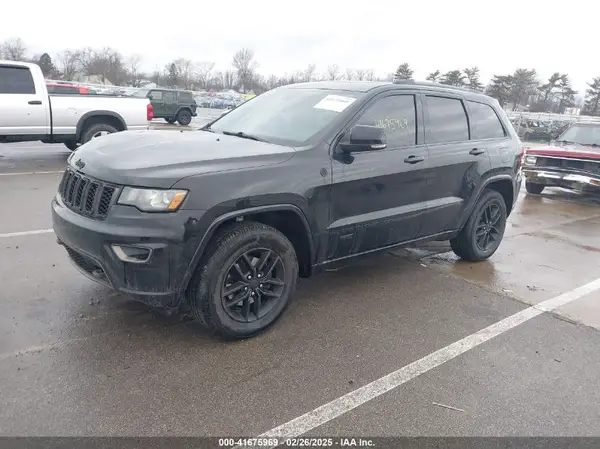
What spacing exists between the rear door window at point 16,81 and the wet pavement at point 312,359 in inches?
224

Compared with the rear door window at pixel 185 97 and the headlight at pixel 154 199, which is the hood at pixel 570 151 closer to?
the headlight at pixel 154 199

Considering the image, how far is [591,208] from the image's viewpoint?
32.2ft

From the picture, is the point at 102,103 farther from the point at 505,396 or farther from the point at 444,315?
the point at 505,396

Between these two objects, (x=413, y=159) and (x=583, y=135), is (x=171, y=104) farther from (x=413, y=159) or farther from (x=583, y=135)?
(x=413, y=159)

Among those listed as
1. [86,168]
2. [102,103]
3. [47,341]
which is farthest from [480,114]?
[102,103]

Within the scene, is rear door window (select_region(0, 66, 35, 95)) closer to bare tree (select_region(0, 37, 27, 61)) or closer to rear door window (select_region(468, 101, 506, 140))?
rear door window (select_region(468, 101, 506, 140))

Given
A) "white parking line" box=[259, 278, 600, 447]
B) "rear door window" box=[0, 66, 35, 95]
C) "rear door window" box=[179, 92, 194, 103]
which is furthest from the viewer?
"rear door window" box=[179, 92, 194, 103]

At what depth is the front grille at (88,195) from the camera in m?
3.19

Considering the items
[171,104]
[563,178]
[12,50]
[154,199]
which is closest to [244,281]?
[154,199]

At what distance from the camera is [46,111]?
32.9 ft

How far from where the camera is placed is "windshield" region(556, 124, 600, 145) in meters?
11.0

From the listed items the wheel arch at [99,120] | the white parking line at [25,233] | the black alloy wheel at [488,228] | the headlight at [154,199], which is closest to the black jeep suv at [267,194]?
the headlight at [154,199]

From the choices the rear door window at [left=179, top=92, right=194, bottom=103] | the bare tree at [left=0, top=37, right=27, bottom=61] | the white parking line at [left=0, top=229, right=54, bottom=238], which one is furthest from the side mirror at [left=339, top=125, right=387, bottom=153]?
the bare tree at [left=0, top=37, right=27, bottom=61]

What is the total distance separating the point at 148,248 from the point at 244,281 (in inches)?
29.5
